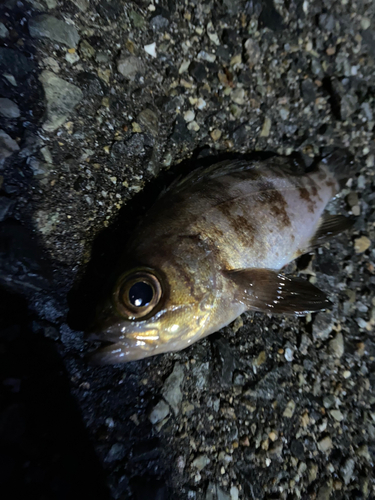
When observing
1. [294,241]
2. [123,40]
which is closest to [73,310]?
[294,241]

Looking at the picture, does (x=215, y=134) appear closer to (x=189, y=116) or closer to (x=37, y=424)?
(x=189, y=116)

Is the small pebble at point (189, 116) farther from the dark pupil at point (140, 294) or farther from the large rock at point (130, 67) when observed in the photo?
the dark pupil at point (140, 294)

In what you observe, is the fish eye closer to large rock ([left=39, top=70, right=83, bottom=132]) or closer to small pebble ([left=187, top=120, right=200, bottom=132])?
large rock ([left=39, top=70, right=83, bottom=132])

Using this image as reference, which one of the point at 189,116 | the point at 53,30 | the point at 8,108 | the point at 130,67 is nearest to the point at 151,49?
the point at 130,67

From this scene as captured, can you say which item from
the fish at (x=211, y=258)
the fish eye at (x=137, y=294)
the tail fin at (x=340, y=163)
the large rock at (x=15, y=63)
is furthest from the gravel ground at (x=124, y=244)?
the fish eye at (x=137, y=294)

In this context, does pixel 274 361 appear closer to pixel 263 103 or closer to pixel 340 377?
pixel 340 377

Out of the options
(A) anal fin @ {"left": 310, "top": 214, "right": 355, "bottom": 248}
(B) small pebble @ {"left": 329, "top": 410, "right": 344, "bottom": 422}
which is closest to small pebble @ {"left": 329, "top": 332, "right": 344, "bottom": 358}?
(B) small pebble @ {"left": 329, "top": 410, "right": 344, "bottom": 422}
